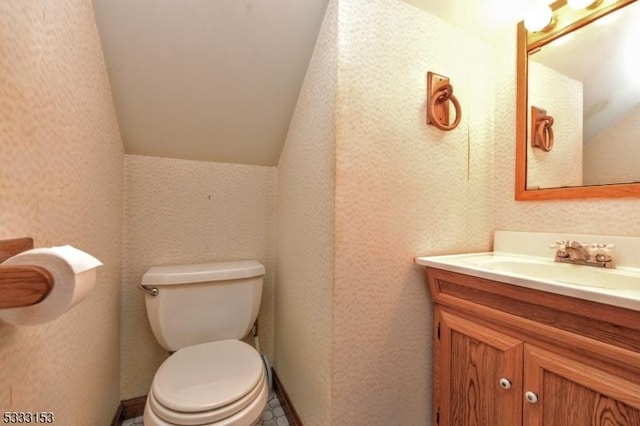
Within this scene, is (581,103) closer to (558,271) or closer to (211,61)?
(558,271)

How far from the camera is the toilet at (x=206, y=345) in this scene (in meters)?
0.89

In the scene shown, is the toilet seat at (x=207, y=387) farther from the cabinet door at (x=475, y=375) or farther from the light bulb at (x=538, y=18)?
the light bulb at (x=538, y=18)

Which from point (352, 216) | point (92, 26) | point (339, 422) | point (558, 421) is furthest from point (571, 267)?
point (92, 26)

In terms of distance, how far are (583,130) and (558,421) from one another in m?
1.05

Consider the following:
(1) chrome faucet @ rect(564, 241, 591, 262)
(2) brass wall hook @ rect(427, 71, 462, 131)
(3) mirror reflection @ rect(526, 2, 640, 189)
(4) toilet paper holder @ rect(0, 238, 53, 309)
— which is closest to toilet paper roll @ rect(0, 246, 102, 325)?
(4) toilet paper holder @ rect(0, 238, 53, 309)

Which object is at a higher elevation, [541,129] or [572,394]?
[541,129]

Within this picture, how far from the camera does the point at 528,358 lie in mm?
767

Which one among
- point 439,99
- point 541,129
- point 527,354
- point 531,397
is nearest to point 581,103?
point 541,129

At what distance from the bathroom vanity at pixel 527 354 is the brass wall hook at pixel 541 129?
0.59 meters

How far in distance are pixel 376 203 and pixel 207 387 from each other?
0.90 meters

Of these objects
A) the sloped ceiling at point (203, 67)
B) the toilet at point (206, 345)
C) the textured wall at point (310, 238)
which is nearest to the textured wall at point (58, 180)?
the sloped ceiling at point (203, 67)

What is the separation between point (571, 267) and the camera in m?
0.97

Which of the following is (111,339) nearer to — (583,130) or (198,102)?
(198,102)

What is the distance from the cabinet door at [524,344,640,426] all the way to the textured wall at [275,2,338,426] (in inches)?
23.6
